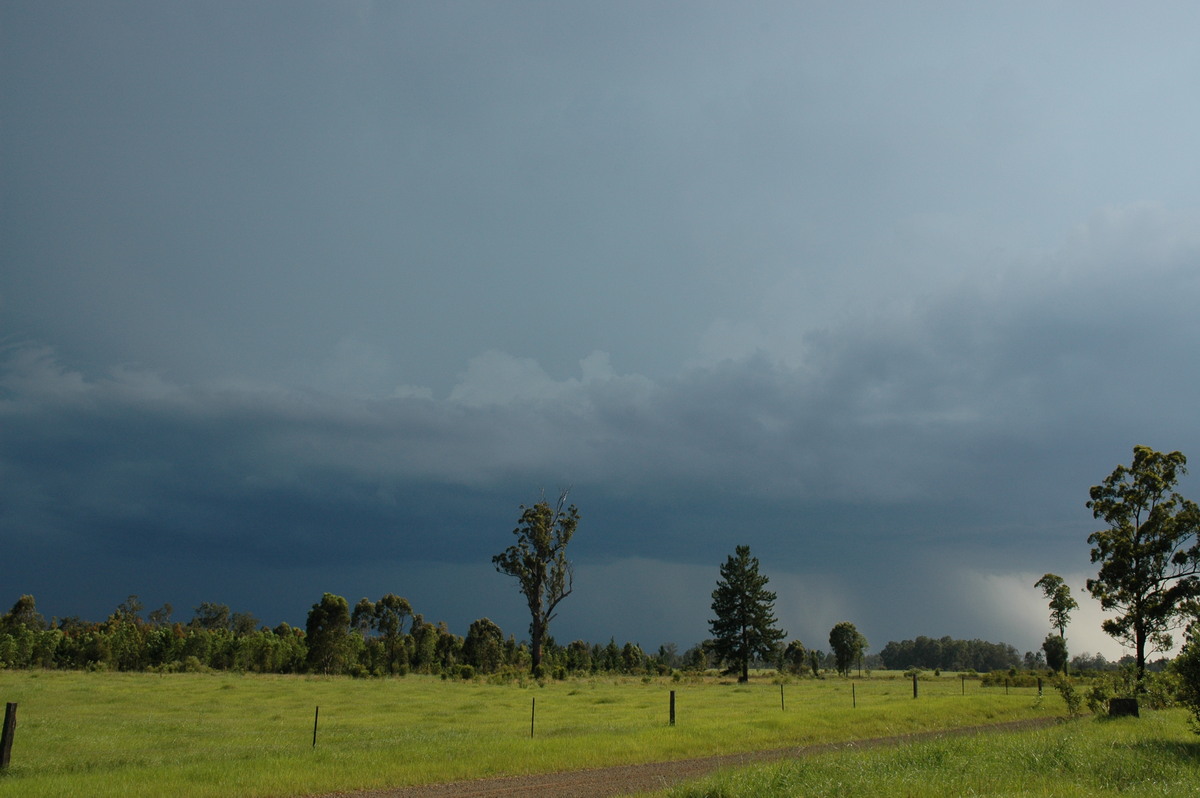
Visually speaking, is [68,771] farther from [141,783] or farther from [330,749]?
[330,749]

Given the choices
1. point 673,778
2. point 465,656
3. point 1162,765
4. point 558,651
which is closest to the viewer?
point 1162,765

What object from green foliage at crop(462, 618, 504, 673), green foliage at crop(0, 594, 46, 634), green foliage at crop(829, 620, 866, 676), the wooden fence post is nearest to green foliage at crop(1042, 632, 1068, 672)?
green foliage at crop(829, 620, 866, 676)

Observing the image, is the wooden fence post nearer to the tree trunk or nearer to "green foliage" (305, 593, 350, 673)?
the tree trunk

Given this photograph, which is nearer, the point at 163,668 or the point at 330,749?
the point at 330,749

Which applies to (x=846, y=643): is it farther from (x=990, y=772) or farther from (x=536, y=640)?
(x=990, y=772)

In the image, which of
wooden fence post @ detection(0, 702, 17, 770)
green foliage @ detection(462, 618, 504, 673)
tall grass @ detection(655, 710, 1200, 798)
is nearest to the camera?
tall grass @ detection(655, 710, 1200, 798)

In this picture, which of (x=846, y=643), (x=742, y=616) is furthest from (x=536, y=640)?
(x=846, y=643)

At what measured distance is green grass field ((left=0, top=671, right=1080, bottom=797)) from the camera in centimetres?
1831

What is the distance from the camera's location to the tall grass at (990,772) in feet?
43.7

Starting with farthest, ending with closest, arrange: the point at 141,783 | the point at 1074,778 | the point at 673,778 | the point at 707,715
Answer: the point at 707,715
the point at 673,778
the point at 141,783
the point at 1074,778

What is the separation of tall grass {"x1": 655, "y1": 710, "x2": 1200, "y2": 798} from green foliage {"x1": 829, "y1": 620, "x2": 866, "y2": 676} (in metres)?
103

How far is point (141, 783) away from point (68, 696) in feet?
97.3

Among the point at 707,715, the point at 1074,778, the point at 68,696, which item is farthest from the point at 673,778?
the point at 68,696

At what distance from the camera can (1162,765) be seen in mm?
15875
